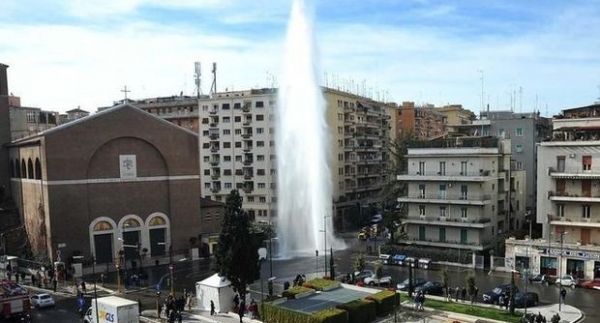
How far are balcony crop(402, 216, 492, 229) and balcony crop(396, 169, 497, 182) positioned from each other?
369 centimetres

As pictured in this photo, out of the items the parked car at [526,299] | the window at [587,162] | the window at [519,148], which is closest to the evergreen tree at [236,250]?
the parked car at [526,299]

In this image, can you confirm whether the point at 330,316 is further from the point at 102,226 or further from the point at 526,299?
the point at 102,226

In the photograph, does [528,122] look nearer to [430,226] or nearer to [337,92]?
[430,226]

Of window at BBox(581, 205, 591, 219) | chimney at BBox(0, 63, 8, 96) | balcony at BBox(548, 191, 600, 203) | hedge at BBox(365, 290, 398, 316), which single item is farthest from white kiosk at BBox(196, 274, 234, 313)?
chimney at BBox(0, 63, 8, 96)

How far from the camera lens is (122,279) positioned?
1944 inches

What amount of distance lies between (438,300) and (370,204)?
50726mm

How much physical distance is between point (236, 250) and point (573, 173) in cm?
2853

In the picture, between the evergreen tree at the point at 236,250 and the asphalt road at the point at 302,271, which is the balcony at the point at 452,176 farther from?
the evergreen tree at the point at 236,250

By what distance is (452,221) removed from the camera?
52.4 meters

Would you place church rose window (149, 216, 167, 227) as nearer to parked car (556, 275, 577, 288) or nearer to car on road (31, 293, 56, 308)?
car on road (31, 293, 56, 308)

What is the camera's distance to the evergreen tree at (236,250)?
113 feet

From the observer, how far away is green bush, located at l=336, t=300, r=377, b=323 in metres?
30.9

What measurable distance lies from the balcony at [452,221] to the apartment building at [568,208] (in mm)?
3529

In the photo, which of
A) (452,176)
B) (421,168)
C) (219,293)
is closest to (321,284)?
(219,293)
